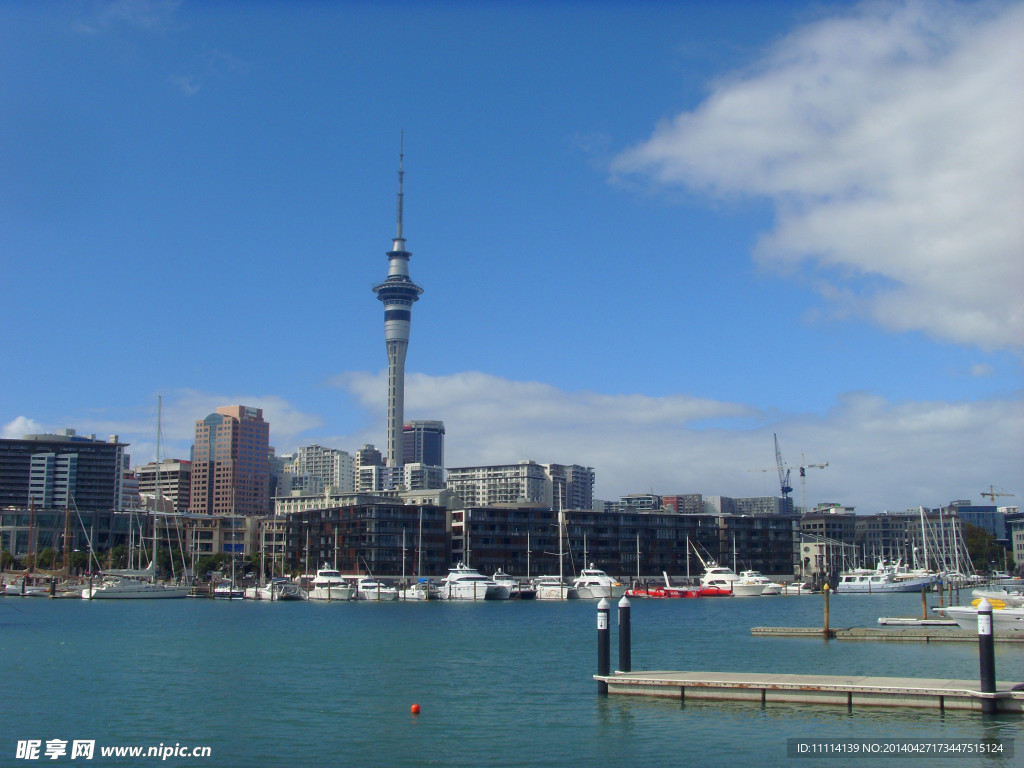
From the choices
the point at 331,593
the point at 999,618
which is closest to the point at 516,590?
the point at 331,593

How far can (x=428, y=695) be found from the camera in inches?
1906

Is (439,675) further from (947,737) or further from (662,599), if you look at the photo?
(662,599)

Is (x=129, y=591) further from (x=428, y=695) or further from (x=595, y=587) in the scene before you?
(x=428, y=695)

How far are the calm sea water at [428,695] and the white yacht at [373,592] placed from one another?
5770 centimetres

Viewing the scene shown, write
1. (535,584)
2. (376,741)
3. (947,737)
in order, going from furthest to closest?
1. (535,584)
2. (376,741)
3. (947,737)

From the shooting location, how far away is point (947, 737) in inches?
1337

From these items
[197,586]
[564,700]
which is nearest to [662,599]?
[197,586]

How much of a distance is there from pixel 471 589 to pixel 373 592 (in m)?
15.9

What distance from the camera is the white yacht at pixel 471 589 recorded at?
507ft

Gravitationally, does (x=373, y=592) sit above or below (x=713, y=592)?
above

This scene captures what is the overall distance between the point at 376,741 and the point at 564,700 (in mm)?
10787

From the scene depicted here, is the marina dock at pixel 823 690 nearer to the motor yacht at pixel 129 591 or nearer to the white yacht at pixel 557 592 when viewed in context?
the white yacht at pixel 557 592

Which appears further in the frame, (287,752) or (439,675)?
(439,675)

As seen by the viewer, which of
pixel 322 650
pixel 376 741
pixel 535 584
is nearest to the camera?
pixel 376 741
